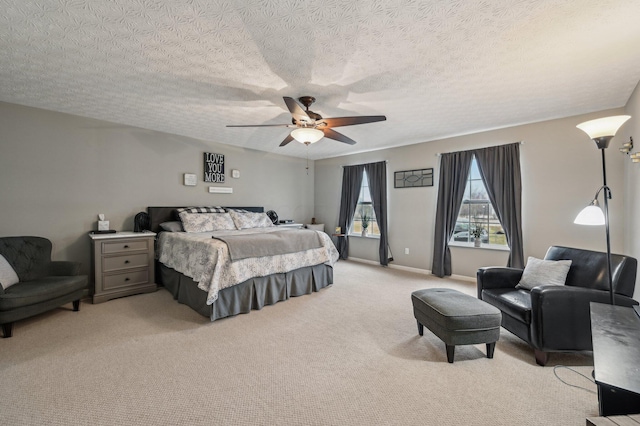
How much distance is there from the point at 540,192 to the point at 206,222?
505cm

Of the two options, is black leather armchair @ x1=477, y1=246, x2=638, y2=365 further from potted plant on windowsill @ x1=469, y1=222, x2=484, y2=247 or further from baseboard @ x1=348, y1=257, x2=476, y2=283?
baseboard @ x1=348, y1=257, x2=476, y2=283

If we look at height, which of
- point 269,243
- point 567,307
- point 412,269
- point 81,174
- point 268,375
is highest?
point 81,174

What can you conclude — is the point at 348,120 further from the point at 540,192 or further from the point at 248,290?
the point at 540,192

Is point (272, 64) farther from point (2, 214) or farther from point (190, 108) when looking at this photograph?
point (2, 214)

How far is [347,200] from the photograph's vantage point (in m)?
6.27

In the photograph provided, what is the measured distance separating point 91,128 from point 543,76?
551 cm

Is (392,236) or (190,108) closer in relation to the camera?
(190,108)

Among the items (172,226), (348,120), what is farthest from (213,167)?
(348,120)

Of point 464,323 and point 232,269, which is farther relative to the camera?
point 232,269

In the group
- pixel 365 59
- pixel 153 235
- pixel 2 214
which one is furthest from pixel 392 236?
pixel 2 214

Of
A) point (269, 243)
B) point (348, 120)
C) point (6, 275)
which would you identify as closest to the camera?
point (6, 275)

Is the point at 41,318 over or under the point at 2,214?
under

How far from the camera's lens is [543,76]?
255cm

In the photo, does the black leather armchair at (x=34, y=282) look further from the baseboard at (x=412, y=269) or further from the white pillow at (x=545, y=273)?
the white pillow at (x=545, y=273)
